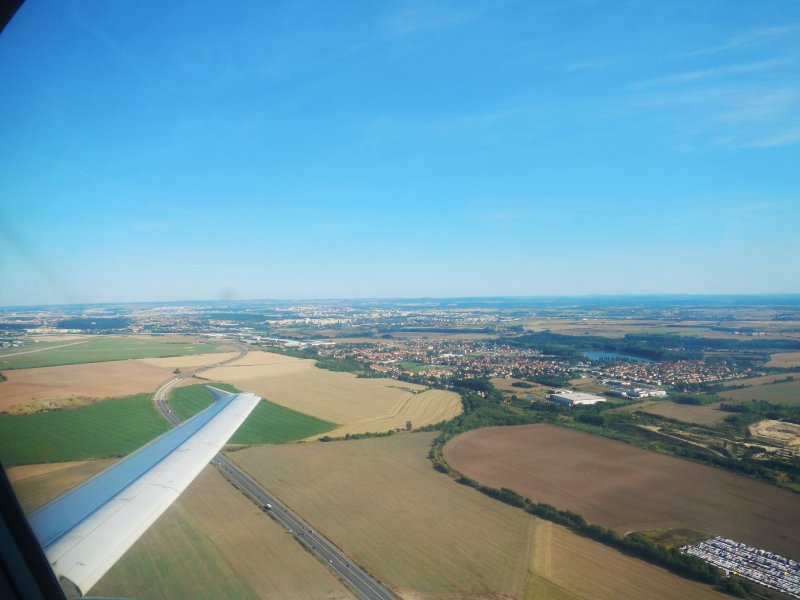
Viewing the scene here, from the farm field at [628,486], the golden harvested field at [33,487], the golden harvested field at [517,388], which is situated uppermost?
the golden harvested field at [33,487]

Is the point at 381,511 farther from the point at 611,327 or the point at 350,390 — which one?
the point at 611,327

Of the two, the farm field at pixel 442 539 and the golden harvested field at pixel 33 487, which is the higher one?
the golden harvested field at pixel 33 487

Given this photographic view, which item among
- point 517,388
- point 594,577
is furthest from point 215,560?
point 517,388

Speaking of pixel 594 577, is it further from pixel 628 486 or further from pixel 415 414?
pixel 415 414

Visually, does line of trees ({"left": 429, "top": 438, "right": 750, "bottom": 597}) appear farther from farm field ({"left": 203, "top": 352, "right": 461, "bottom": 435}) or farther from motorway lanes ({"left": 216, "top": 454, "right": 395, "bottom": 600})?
farm field ({"left": 203, "top": 352, "right": 461, "bottom": 435})

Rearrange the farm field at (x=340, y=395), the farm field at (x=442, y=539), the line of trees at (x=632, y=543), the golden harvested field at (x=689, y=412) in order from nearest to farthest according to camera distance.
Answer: the farm field at (x=442, y=539) < the line of trees at (x=632, y=543) < the golden harvested field at (x=689, y=412) < the farm field at (x=340, y=395)

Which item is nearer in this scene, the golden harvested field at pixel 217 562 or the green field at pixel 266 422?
the golden harvested field at pixel 217 562

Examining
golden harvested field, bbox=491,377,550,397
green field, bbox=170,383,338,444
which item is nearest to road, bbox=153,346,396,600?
green field, bbox=170,383,338,444

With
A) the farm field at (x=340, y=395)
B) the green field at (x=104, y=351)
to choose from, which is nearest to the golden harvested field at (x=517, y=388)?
the farm field at (x=340, y=395)

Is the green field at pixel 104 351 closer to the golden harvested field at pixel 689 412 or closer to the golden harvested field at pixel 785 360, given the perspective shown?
the golden harvested field at pixel 689 412
